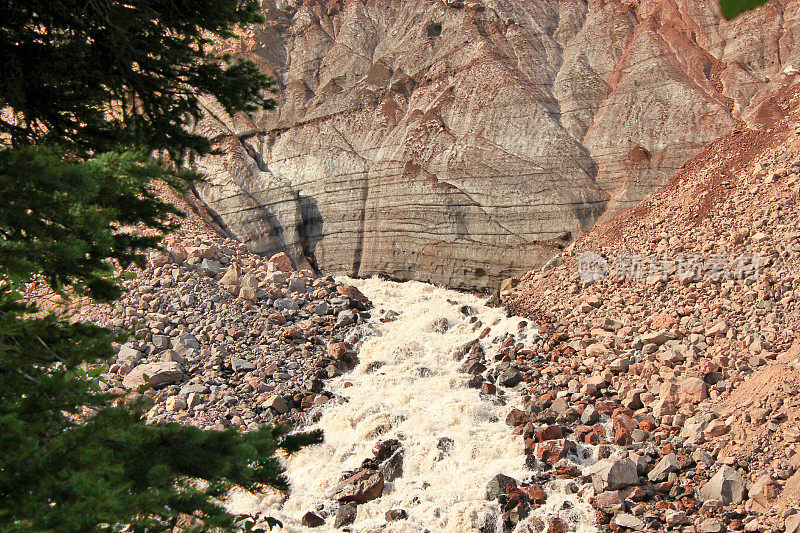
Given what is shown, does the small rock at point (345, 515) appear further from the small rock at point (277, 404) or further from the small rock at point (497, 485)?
the small rock at point (277, 404)

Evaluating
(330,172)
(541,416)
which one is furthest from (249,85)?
(330,172)

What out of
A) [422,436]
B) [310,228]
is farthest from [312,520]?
[310,228]

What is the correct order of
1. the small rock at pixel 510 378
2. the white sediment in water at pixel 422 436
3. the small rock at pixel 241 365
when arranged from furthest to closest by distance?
the small rock at pixel 241 365 → the small rock at pixel 510 378 → the white sediment in water at pixel 422 436

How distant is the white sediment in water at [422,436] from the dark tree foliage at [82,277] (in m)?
6.76

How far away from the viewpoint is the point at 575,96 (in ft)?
85.2

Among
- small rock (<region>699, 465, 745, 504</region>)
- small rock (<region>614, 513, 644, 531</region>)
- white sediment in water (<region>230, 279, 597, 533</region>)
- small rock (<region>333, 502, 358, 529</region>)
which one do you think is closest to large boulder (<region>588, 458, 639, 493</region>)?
white sediment in water (<region>230, 279, 597, 533</region>)

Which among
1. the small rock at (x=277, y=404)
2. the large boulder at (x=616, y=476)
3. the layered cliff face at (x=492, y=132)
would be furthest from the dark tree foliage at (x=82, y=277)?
the layered cliff face at (x=492, y=132)

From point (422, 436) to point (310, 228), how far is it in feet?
53.5

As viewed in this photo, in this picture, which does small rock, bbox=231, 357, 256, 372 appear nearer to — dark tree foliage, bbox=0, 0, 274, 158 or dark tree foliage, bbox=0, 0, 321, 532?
dark tree foliage, bbox=0, 0, 274, 158

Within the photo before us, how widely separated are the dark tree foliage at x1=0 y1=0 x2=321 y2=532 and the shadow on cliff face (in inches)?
824

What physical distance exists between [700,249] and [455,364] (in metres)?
7.58

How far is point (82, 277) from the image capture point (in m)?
3.88

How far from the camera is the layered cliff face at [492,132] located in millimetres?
22250

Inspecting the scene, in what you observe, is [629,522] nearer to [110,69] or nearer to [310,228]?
[110,69]
